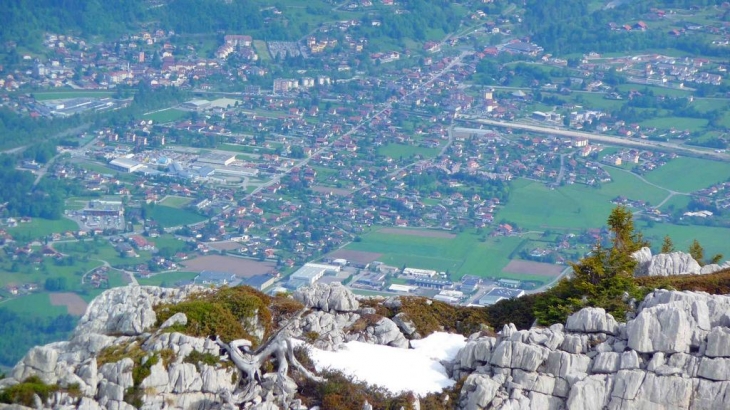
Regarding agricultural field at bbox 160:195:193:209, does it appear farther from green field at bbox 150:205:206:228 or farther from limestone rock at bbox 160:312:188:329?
limestone rock at bbox 160:312:188:329

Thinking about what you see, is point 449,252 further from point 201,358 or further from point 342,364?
point 201,358

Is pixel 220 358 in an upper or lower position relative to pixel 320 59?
upper

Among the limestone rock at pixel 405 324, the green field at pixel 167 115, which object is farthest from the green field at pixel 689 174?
the limestone rock at pixel 405 324

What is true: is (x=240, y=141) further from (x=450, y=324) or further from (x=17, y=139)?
(x=450, y=324)

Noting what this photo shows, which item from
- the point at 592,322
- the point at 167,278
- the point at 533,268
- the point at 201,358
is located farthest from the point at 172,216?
the point at 592,322

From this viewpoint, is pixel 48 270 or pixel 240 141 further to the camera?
pixel 240 141

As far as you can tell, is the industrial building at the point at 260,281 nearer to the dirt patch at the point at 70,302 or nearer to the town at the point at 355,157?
the town at the point at 355,157

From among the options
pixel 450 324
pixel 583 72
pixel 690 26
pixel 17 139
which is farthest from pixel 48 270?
pixel 690 26
